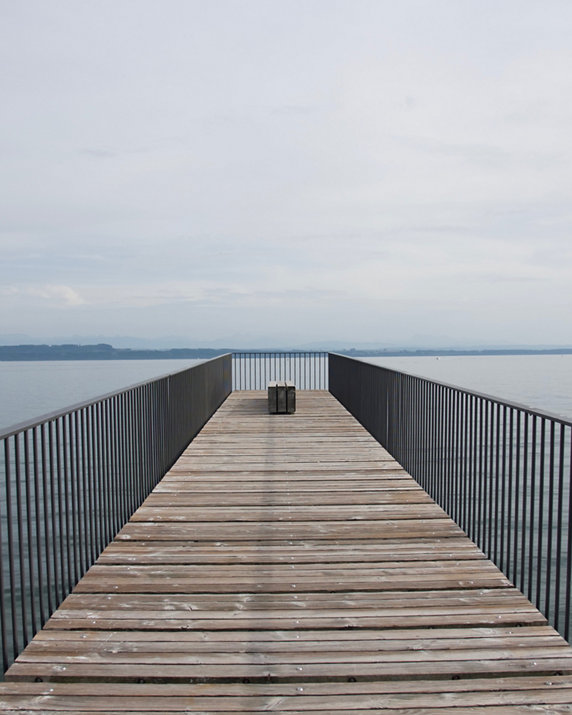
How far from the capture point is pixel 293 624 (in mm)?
2625

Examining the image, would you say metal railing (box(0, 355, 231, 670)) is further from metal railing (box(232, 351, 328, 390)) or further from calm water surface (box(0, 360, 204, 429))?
metal railing (box(232, 351, 328, 390))

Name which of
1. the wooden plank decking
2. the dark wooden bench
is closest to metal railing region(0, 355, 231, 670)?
the wooden plank decking

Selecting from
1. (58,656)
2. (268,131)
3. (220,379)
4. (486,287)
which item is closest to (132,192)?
(268,131)

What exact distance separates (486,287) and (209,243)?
262 ft

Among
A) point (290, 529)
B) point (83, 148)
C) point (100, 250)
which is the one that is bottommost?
point (290, 529)

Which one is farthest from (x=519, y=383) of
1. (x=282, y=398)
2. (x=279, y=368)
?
(x=282, y=398)

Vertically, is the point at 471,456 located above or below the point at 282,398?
above

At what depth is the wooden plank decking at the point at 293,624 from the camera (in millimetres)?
2105

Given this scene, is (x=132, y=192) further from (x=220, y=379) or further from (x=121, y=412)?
(x=121, y=412)

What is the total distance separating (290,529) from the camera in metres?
4.05

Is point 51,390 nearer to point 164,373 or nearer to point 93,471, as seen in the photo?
point 164,373

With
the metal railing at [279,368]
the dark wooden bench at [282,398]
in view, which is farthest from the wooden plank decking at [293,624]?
the metal railing at [279,368]

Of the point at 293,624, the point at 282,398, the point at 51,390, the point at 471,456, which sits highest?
the point at 471,456

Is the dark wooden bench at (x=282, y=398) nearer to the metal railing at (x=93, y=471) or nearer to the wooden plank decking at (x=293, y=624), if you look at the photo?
the metal railing at (x=93, y=471)
